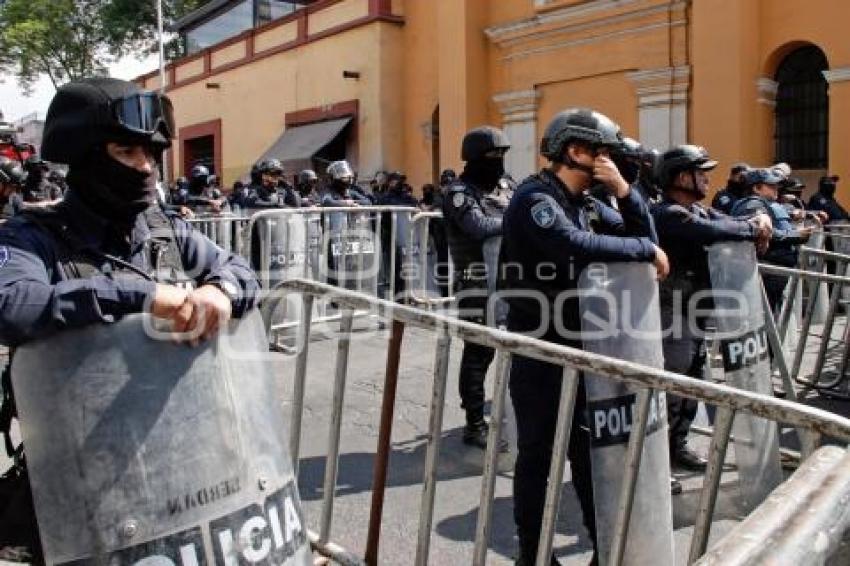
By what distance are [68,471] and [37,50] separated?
36762mm

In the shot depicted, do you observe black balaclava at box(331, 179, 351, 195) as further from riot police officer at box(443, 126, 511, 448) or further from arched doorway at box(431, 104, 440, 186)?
arched doorway at box(431, 104, 440, 186)

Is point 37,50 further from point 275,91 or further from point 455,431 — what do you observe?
point 455,431

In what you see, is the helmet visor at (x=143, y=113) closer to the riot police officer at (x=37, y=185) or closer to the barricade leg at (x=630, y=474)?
the barricade leg at (x=630, y=474)

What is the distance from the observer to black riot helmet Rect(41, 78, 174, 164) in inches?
86.7

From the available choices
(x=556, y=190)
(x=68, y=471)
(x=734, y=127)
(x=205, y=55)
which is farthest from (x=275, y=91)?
(x=68, y=471)

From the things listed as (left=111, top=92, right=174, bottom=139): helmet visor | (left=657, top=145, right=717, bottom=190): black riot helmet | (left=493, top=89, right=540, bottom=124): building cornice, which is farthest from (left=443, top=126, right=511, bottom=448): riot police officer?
(left=493, top=89, right=540, bottom=124): building cornice

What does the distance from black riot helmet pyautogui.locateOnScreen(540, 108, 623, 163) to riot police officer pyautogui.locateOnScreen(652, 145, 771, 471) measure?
1.28 metres

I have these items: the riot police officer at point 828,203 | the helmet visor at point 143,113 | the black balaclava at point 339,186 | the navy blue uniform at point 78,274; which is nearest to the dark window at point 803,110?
the riot police officer at point 828,203

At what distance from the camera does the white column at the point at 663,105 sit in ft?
46.5

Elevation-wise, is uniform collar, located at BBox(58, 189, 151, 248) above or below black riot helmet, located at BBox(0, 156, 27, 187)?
below

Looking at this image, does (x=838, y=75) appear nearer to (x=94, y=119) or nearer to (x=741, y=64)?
(x=741, y=64)

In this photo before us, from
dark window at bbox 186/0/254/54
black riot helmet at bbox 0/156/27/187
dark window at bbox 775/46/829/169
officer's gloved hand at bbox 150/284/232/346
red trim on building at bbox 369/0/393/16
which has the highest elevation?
dark window at bbox 186/0/254/54

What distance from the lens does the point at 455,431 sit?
545 centimetres

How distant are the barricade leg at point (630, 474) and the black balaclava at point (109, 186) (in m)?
1.51
